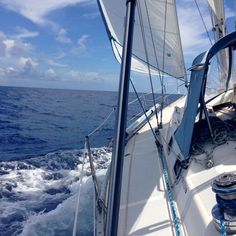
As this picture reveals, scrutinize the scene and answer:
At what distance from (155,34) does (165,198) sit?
3.88 m

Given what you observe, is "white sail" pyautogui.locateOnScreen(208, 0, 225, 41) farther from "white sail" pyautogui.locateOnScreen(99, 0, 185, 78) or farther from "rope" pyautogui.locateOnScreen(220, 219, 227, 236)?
"rope" pyautogui.locateOnScreen(220, 219, 227, 236)

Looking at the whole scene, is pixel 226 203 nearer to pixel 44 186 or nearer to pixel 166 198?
pixel 166 198

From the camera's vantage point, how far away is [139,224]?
2309mm

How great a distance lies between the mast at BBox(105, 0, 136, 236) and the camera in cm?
134

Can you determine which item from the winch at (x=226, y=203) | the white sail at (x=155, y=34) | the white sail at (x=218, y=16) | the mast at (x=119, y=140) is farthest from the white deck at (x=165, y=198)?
the white sail at (x=218, y=16)

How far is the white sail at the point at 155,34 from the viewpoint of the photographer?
561 cm

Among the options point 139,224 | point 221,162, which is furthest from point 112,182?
point 221,162

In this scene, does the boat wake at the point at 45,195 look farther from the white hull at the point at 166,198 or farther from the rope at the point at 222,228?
the rope at the point at 222,228

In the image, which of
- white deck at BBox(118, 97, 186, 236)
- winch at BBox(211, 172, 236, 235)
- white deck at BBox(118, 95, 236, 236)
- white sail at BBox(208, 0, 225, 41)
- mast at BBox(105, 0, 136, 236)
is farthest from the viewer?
white sail at BBox(208, 0, 225, 41)

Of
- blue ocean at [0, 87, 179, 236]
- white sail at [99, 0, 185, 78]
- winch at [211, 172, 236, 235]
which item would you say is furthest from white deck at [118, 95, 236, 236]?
white sail at [99, 0, 185, 78]

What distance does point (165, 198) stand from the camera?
2633mm

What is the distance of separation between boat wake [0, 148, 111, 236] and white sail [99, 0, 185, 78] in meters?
2.66

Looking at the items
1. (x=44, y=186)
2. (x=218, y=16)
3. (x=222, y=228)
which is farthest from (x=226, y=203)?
(x=218, y=16)

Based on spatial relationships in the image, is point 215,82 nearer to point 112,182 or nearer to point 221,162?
point 221,162
